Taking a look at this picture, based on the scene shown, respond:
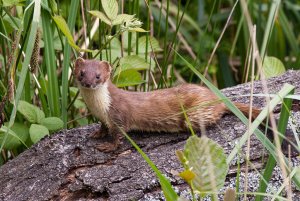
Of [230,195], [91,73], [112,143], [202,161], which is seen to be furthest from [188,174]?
[91,73]

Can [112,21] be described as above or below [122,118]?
above

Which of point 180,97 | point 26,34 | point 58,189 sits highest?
point 26,34

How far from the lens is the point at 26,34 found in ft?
12.9

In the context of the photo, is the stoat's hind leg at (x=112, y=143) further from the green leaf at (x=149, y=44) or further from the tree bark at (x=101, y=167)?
the green leaf at (x=149, y=44)

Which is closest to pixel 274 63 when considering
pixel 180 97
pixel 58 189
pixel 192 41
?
pixel 180 97

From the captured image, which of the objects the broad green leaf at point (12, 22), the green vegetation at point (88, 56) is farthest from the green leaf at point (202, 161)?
A: the broad green leaf at point (12, 22)

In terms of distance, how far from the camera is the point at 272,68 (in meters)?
4.64

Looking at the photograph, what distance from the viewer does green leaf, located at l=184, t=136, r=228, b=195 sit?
9.07 ft

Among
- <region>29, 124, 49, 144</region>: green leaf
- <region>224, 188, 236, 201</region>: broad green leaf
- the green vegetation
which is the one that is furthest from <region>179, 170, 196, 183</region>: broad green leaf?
<region>29, 124, 49, 144</region>: green leaf

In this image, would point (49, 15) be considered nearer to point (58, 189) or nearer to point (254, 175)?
point (58, 189)

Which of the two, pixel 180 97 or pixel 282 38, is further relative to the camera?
pixel 282 38

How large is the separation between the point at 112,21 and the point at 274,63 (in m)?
1.29

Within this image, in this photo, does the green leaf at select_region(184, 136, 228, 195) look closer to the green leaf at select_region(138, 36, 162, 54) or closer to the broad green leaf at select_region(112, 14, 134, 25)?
the broad green leaf at select_region(112, 14, 134, 25)

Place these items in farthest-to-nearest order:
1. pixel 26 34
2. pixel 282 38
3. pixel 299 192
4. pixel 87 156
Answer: pixel 282 38, pixel 26 34, pixel 87 156, pixel 299 192
